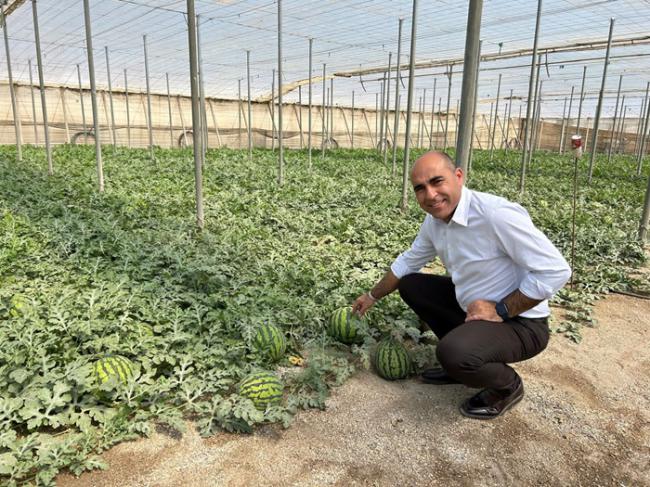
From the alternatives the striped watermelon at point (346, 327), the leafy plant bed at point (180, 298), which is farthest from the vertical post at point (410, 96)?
the striped watermelon at point (346, 327)

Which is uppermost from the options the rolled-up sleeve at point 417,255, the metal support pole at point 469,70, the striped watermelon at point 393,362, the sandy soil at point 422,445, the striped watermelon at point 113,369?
the metal support pole at point 469,70

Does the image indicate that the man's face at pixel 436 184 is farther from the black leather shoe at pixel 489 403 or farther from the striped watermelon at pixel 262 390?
the striped watermelon at pixel 262 390

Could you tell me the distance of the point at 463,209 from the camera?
286 cm

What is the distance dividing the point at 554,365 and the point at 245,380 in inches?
88.5

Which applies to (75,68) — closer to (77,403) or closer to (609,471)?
(77,403)

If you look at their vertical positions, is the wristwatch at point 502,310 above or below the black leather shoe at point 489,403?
above

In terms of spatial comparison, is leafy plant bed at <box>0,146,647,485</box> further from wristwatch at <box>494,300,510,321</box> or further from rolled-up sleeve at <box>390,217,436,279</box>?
wristwatch at <box>494,300,510,321</box>

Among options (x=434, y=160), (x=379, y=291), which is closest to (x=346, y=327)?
(x=379, y=291)

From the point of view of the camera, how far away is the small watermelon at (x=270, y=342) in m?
3.41

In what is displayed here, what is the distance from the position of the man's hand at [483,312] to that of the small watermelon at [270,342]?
132 cm

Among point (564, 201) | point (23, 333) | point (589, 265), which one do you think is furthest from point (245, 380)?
point (564, 201)

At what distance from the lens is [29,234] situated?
5719mm

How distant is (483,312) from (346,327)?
3.77ft

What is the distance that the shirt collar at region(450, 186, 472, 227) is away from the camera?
2.85 meters
